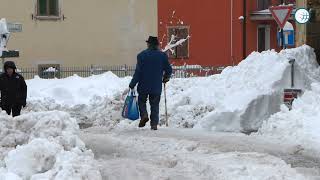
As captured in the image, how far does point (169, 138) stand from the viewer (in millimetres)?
10242

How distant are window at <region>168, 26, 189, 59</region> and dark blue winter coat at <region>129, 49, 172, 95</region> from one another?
827 inches

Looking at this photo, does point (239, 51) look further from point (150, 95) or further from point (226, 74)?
point (150, 95)

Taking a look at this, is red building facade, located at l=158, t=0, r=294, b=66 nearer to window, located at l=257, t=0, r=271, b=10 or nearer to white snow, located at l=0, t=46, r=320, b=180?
window, located at l=257, t=0, r=271, b=10

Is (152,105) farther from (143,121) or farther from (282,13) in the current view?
(282,13)

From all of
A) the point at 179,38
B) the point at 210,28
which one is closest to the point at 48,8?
the point at 179,38

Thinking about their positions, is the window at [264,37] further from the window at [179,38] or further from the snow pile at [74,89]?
the snow pile at [74,89]

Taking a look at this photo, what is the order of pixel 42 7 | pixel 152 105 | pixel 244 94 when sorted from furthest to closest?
pixel 42 7 → pixel 244 94 → pixel 152 105

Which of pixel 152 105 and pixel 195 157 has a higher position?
pixel 152 105

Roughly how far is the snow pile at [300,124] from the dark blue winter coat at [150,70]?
6.35ft

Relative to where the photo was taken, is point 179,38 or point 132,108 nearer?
point 132,108

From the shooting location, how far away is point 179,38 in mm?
33031

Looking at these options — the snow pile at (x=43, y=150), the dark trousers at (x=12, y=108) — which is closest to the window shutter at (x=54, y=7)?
the dark trousers at (x=12, y=108)

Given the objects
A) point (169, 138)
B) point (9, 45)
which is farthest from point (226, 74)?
point (9, 45)

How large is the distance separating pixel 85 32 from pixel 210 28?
370 inches
